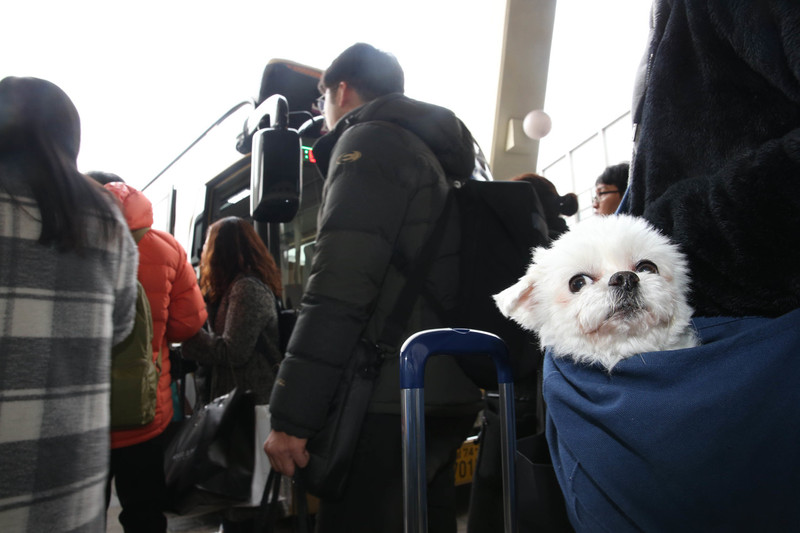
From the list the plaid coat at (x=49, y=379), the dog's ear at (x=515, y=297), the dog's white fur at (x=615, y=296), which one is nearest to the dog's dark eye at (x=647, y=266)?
the dog's white fur at (x=615, y=296)

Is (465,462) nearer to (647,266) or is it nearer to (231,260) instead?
(231,260)

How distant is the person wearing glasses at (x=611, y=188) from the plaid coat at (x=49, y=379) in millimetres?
2489

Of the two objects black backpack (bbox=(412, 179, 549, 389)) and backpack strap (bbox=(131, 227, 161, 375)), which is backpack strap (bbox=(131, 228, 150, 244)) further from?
black backpack (bbox=(412, 179, 549, 389))

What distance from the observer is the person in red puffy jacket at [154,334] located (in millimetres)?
1750

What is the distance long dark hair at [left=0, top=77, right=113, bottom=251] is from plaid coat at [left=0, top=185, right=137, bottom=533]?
29 millimetres

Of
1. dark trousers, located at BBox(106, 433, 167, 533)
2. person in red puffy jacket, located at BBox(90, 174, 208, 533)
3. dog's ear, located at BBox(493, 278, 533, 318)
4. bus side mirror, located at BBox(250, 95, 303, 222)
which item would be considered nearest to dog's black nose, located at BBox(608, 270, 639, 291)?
dog's ear, located at BBox(493, 278, 533, 318)

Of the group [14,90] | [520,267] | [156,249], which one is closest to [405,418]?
[520,267]

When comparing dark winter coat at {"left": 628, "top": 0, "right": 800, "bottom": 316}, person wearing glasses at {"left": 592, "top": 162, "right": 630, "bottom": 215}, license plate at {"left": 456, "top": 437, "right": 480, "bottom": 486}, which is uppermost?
person wearing glasses at {"left": 592, "top": 162, "right": 630, "bottom": 215}

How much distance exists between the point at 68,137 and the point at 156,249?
842mm

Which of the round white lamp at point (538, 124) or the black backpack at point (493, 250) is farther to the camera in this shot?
the round white lamp at point (538, 124)

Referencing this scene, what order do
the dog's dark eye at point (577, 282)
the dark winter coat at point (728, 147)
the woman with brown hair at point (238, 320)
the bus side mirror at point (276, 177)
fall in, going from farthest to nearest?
the woman with brown hair at point (238, 320)
the bus side mirror at point (276, 177)
the dog's dark eye at point (577, 282)
the dark winter coat at point (728, 147)

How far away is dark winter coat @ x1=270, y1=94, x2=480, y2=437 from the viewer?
4.22ft

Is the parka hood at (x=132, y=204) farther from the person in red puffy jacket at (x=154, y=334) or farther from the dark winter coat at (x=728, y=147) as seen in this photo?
the dark winter coat at (x=728, y=147)

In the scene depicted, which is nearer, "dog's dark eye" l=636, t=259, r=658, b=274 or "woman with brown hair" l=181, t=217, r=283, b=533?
"dog's dark eye" l=636, t=259, r=658, b=274
